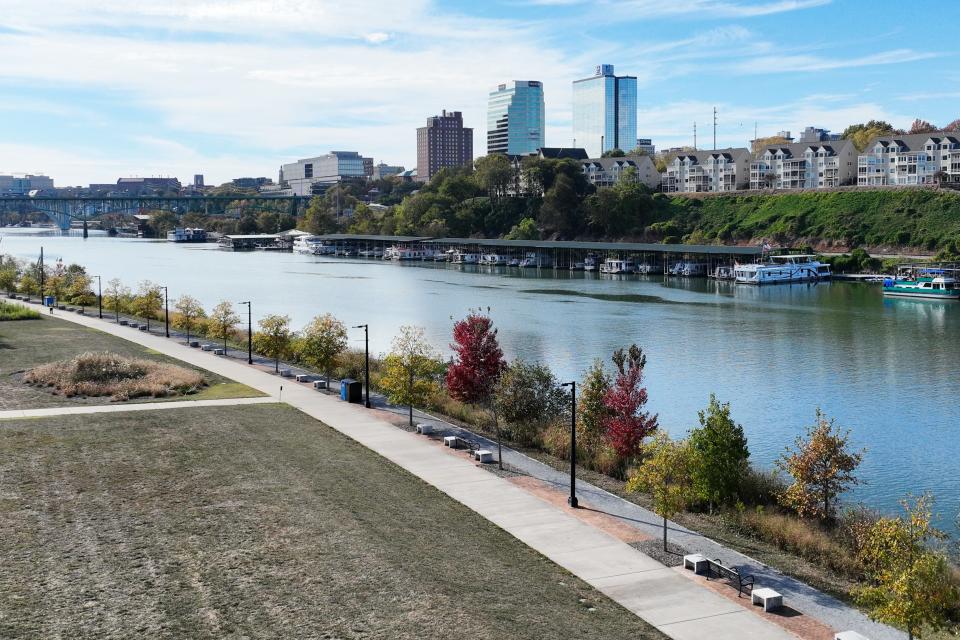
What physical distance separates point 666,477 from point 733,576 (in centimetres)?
430

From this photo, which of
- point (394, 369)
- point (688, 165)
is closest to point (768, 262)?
point (688, 165)

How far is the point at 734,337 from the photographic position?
233 ft

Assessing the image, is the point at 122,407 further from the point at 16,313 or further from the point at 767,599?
the point at 16,313

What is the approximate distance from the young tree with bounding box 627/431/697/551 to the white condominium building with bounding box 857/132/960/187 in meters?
127

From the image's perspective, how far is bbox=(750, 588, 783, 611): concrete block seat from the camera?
20.3m

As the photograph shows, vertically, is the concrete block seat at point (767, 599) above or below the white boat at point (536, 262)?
below

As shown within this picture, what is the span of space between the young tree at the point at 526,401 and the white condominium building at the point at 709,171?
139 meters

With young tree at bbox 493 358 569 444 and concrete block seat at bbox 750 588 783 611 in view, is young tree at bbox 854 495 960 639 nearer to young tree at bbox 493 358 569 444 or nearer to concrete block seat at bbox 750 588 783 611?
concrete block seat at bbox 750 588 783 611

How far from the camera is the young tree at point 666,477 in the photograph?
24250 millimetres

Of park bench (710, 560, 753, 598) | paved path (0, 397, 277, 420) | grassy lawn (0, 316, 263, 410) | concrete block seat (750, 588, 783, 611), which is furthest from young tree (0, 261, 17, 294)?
concrete block seat (750, 588, 783, 611)

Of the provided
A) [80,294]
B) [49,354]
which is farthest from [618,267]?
[49,354]

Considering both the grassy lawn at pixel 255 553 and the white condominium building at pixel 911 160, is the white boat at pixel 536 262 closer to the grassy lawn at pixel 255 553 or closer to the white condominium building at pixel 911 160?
the white condominium building at pixel 911 160

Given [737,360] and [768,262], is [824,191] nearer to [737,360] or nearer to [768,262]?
[768,262]

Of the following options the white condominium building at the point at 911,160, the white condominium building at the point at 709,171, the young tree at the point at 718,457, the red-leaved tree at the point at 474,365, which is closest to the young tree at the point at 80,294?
the red-leaved tree at the point at 474,365
